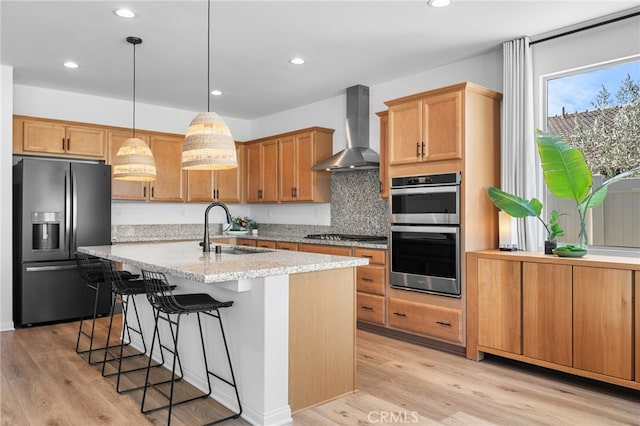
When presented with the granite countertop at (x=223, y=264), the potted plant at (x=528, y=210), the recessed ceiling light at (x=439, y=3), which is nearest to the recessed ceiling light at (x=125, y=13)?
the granite countertop at (x=223, y=264)

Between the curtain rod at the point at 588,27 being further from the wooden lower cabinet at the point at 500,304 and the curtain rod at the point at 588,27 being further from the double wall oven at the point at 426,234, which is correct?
the wooden lower cabinet at the point at 500,304

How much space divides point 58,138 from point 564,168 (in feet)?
17.2

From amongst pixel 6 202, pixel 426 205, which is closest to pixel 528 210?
pixel 426 205

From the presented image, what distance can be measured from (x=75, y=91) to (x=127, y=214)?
1658 millimetres

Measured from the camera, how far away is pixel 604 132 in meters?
3.73

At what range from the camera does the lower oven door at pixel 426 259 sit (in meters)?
3.92

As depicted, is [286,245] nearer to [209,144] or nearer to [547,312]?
[209,144]

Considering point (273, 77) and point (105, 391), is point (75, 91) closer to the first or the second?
point (273, 77)

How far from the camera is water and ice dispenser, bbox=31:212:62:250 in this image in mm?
4910

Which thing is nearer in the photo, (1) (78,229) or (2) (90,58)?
(2) (90,58)

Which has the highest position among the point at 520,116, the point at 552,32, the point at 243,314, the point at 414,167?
the point at 552,32

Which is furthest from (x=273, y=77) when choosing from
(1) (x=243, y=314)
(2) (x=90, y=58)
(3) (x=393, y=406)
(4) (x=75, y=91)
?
(3) (x=393, y=406)

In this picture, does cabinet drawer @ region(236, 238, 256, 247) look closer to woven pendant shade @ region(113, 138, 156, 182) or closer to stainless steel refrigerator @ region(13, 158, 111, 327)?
stainless steel refrigerator @ region(13, 158, 111, 327)

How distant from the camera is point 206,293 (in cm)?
312
